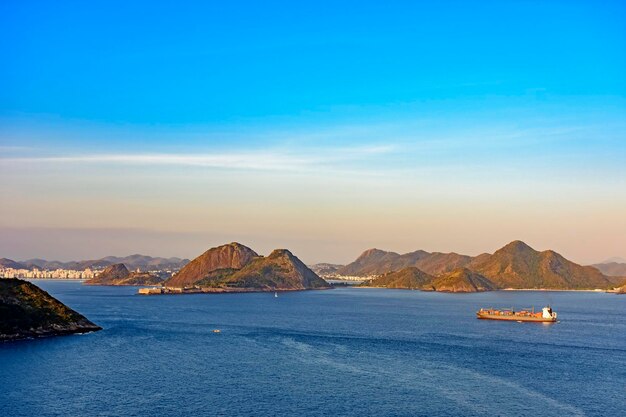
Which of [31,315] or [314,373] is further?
[31,315]

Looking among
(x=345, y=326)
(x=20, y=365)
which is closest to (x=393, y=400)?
(x=20, y=365)

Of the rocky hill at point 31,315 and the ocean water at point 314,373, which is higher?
the rocky hill at point 31,315

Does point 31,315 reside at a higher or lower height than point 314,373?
higher

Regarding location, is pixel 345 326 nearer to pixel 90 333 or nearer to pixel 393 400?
pixel 90 333

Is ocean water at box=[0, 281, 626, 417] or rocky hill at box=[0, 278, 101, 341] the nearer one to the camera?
ocean water at box=[0, 281, 626, 417]

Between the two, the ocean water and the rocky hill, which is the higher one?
the rocky hill
